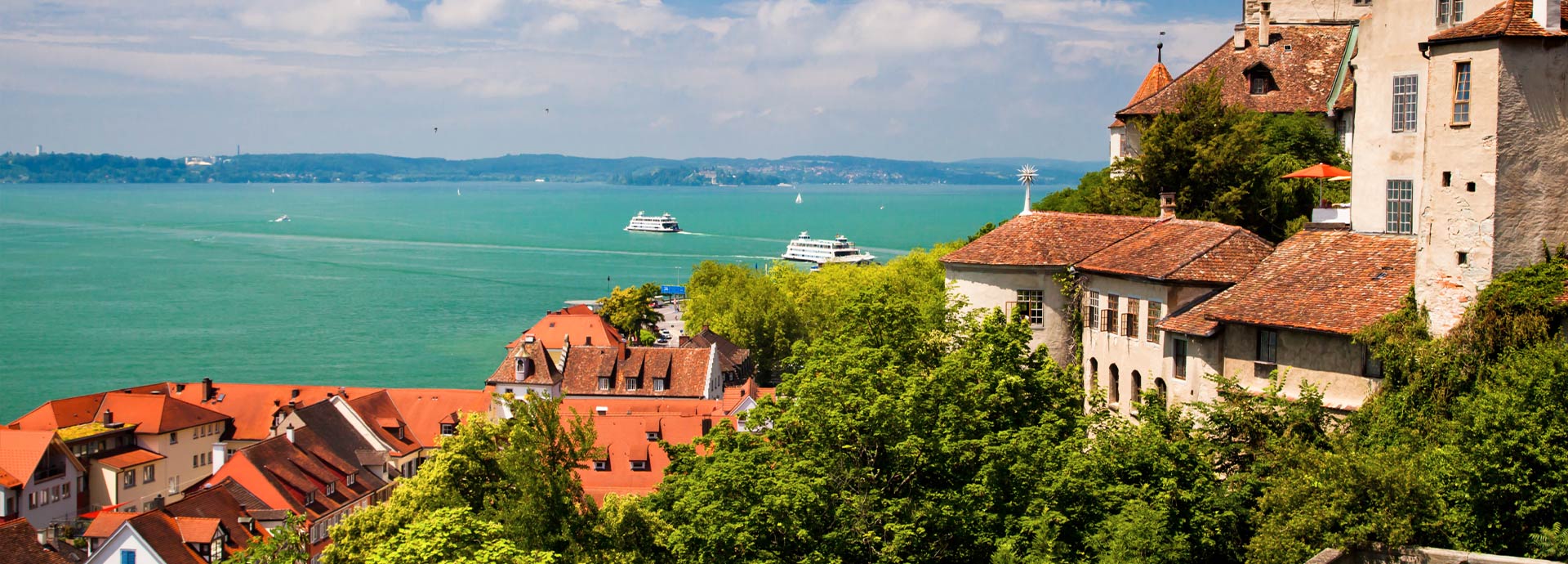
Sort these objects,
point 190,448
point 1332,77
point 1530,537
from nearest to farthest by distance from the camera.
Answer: point 1530,537 < point 1332,77 < point 190,448

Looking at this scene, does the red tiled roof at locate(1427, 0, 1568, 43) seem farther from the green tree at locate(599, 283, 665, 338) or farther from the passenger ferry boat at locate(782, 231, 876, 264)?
the passenger ferry boat at locate(782, 231, 876, 264)

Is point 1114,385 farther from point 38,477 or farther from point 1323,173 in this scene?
point 38,477

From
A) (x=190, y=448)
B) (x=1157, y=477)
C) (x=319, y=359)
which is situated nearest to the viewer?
(x=1157, y=477)

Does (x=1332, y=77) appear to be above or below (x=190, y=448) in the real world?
above

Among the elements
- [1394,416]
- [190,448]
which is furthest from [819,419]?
[190,448]

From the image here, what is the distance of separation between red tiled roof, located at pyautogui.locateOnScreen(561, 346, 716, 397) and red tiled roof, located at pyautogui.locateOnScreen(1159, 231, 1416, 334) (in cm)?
4478

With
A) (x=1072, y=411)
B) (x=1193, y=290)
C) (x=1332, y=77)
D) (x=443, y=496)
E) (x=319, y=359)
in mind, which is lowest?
(x=319, y=359)

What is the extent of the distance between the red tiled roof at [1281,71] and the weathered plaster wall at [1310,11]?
63.2 inches

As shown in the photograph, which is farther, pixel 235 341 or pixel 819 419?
pixel 235 341

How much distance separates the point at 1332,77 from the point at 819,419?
104 feet

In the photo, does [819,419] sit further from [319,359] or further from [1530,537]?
[319,359]

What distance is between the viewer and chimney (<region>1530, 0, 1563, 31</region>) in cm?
2806

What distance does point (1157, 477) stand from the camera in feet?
91.7

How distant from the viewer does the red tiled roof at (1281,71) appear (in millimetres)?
52219
